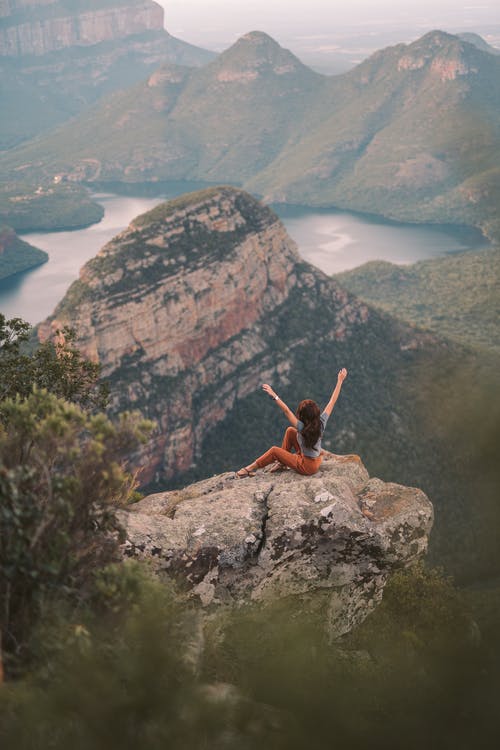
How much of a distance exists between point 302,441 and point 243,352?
58.1 meters

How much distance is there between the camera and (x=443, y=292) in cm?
15150

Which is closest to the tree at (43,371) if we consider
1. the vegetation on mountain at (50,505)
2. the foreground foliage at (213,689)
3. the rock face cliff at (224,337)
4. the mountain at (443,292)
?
the vegetation on mountain at (50,505)

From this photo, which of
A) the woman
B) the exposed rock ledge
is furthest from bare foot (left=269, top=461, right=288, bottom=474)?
the exposed rock ledge

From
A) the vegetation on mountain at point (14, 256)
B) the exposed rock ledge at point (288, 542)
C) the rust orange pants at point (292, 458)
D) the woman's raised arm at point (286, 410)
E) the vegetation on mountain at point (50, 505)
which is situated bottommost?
the vegetation on mountain at point (14, 256)

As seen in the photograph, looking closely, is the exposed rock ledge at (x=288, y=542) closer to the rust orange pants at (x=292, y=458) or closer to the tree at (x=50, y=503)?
the rust orange pants at (x=292, y=458)

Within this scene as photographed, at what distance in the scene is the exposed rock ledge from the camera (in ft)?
46.8

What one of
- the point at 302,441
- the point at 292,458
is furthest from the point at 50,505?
the point at 292,458

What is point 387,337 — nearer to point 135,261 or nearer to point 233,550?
point 135,261

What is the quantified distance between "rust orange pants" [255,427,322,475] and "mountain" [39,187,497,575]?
40138mm

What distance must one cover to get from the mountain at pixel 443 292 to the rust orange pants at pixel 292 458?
3687 inches

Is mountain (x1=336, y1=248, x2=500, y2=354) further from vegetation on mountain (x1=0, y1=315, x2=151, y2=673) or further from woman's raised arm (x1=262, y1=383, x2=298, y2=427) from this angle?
vegetation on mountain (x1=0, y1=315, x2=151, y2=673)

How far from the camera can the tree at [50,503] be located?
878 cm

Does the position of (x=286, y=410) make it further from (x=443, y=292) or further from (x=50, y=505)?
(x=443, y=292)

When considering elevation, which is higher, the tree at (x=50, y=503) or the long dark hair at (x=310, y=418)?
the tree at (x=50, y=503)
